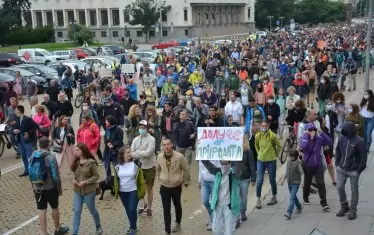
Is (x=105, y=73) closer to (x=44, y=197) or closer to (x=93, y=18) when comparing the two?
(x=44, y=197)

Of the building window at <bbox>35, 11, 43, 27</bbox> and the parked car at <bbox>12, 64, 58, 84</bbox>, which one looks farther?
the building window at <bbox>35, 11, 43, 27</bbox>

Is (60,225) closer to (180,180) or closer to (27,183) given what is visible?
(180,180)

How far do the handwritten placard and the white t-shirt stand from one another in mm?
1106

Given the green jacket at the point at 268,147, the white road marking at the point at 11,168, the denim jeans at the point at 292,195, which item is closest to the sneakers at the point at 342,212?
the denim jeans at the point at 292,195

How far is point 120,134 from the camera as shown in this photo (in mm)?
10977

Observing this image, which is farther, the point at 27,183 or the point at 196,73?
the point at 196,73

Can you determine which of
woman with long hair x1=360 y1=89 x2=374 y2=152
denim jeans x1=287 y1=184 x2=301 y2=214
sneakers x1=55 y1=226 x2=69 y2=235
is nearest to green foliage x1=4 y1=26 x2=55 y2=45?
woman with long hair x1=360 y1=89 x2=374 y2=152

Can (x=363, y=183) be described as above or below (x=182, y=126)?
below

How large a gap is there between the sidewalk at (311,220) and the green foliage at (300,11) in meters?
102

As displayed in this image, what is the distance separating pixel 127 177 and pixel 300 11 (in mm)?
117619

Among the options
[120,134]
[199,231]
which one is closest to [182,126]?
[120,134]

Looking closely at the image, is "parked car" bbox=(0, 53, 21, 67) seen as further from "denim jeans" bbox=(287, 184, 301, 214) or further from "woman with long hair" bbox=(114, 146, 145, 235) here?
"denim jeans" bbox=(287, 184, 301, 214)

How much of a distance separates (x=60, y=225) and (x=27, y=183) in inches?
135

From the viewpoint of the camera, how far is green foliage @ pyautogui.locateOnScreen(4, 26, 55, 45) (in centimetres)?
7694
